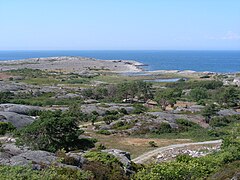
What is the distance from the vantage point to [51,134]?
37.4 metres

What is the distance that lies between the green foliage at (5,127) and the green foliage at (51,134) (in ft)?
24.4

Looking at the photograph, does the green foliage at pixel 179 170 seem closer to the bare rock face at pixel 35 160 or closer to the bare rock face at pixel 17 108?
the bare rock face at pixel 35 160

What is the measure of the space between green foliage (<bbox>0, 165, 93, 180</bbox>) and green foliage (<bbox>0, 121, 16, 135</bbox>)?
84.4 ft

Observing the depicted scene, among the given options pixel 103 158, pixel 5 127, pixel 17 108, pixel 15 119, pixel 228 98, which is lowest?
pixel 228 98

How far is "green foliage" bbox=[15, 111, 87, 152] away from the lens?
3556 centimetres

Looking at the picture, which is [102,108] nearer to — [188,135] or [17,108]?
[17,108]

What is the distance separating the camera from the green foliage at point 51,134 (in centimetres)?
3556

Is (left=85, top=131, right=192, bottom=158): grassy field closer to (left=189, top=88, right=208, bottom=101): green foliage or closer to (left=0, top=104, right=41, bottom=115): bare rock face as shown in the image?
(left=0, top=104, right=41, bottom=115): bare rock face

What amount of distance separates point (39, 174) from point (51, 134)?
62.6 ft

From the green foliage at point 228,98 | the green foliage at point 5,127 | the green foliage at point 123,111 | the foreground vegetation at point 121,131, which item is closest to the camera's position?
the foreground vegetation at point 121,131

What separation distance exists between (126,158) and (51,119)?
11119mm

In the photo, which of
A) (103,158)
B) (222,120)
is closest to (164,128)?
(222,120)

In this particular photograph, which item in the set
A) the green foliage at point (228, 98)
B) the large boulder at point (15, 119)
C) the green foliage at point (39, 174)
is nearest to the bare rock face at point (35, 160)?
the green foliage at point (39, 174)

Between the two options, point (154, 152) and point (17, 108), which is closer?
point (154, 152)
